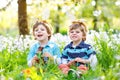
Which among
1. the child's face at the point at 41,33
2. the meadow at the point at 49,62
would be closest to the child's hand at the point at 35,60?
the meadow at the point at 49,62

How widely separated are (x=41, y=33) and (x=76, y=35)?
1.48ft

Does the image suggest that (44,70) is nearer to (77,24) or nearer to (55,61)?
(55,61)

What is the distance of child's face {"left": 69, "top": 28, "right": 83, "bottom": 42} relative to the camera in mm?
5625

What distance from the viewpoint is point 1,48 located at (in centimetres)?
703

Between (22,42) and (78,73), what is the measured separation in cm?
266

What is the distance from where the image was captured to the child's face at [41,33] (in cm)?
571

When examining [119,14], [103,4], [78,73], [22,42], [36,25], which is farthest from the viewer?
[119,14]

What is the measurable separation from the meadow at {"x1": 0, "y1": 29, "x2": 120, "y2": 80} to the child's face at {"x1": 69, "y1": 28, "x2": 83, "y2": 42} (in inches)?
16.2

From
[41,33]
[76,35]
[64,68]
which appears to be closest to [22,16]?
[41,33]

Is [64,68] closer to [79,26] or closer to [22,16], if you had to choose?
[79,26]

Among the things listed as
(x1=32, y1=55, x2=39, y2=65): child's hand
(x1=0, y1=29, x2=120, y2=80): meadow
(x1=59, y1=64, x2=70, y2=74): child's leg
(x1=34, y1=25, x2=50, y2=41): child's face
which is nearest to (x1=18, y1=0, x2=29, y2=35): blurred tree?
(x1=0, y1=29, x2=120, y2=80): meadow

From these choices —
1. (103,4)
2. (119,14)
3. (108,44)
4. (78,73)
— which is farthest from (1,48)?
(119,14)

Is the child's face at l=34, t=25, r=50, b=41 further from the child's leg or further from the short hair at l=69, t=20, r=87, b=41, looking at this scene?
the child's leg

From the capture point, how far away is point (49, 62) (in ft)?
18.1
